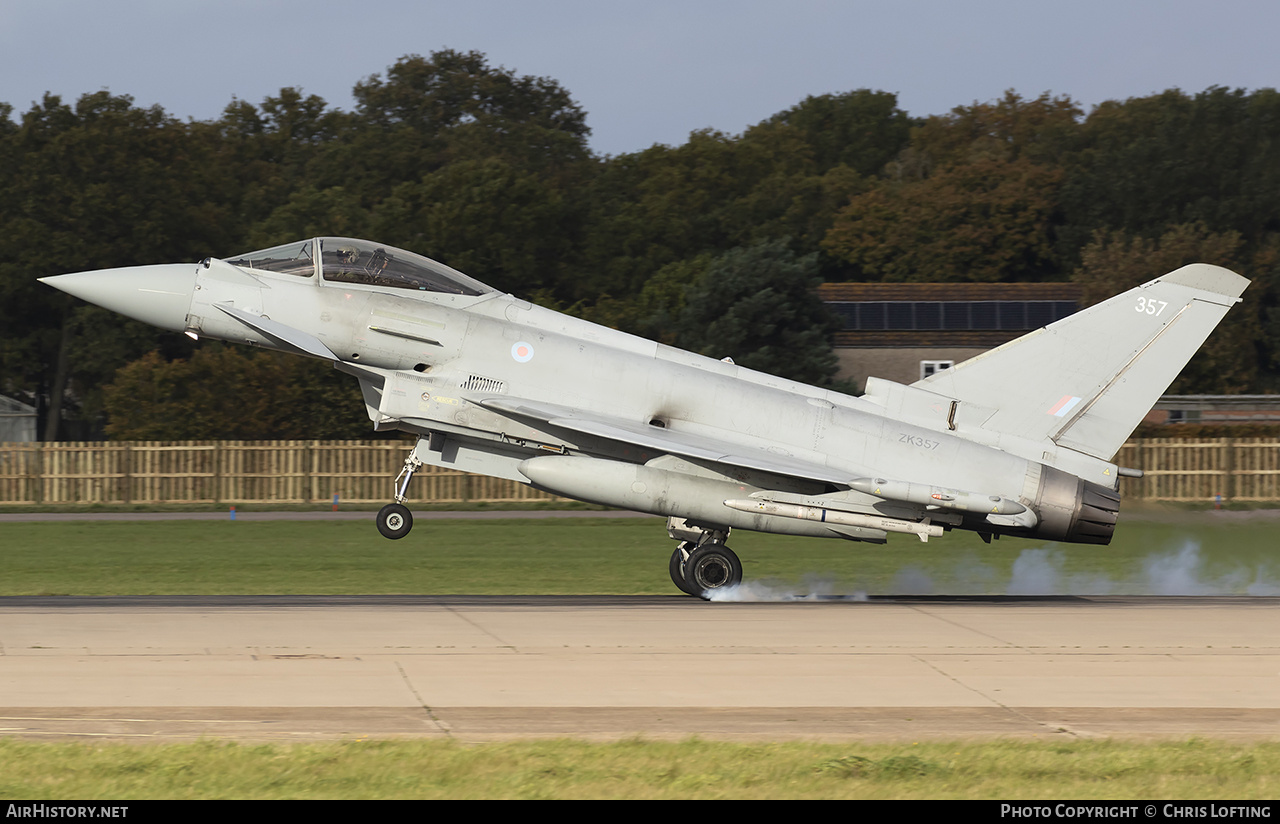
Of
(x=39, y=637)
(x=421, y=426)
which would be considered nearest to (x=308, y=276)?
(x=421, y=426)

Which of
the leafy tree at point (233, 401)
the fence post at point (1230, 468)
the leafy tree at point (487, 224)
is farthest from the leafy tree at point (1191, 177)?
the leafy tree at point (233, 401)

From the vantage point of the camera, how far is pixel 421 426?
17.0m

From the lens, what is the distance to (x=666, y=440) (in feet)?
54.0

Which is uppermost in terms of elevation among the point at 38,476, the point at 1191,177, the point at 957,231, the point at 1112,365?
the point at 1191,177

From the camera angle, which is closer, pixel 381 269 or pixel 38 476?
pixel 381 269

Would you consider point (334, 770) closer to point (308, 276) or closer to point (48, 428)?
point (308, 276)

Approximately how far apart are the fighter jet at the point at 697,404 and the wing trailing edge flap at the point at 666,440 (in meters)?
0.04

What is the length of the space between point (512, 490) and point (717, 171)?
1710 inches

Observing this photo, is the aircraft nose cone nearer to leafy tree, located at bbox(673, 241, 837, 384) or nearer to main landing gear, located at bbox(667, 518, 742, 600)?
main landing gear, located at bbox(667, 518, 742, 600)

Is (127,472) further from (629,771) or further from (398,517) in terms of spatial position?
(629,771)

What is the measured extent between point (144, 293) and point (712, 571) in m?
7.81

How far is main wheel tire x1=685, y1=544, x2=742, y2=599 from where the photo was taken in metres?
17.6

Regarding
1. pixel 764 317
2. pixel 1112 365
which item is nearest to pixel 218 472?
pixel 764 317

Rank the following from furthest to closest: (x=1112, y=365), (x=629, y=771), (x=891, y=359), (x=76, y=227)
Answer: (x=76, y=227), (x=891, y=359), (x=1112, y=365), (x=629, y=771)
